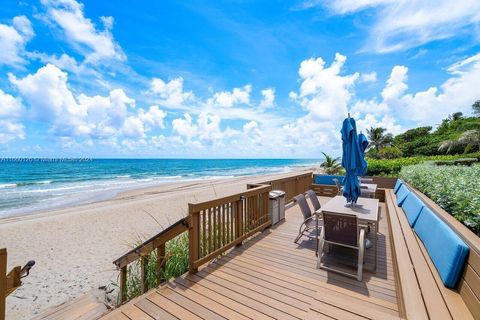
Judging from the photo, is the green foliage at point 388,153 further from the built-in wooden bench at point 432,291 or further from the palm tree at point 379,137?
the built-in wooden bench at point 432,291

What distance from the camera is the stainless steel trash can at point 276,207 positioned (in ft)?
17.4

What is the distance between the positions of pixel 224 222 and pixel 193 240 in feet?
2.71

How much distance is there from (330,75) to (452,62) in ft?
22.8

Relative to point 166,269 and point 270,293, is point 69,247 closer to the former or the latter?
point 166,269

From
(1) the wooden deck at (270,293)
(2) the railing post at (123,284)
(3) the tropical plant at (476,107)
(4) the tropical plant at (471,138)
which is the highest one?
(3) the tropical plant at (476,107)

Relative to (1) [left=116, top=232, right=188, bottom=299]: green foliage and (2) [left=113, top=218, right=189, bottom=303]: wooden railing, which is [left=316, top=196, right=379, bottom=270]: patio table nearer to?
(2) [left=113, top=218, right=189, bottom=303]: wooden railing

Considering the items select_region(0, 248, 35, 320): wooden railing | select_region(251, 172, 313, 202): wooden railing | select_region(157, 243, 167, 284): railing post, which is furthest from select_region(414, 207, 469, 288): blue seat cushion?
select_region(251, 172, 313, 202): wooden railing

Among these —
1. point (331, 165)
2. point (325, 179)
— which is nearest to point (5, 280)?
point (325, 179)

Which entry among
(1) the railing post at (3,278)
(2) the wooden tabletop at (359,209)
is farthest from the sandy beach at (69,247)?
(1) the railing post at (3,278)

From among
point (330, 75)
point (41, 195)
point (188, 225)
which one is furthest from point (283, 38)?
point (41, 195)

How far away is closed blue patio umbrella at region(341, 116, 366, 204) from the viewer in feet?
13.0

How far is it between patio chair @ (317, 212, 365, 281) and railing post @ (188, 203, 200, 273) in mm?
1845

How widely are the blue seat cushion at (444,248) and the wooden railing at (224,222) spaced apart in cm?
271

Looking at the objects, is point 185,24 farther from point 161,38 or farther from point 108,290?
point 108,290
